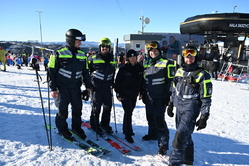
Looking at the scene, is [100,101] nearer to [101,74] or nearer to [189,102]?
[101,74]

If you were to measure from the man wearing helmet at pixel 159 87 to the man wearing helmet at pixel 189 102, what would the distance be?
454 millimetres

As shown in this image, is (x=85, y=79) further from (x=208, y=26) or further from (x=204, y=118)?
(x=208, y=26)

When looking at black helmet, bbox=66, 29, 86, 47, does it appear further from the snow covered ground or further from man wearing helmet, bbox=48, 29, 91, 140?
the snow covered ground

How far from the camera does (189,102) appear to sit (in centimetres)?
295

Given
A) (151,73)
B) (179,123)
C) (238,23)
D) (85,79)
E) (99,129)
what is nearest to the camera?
(179,123)

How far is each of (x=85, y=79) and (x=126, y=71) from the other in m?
0.90

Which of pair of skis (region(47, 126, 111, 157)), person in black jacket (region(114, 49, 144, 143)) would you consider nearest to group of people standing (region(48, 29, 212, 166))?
person in black jacket (region(114, 49, 144, 143))

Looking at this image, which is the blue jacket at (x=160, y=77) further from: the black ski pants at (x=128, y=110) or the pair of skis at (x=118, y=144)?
the pair of skis at (x=118, y=144)

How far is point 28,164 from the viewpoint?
9.49ft

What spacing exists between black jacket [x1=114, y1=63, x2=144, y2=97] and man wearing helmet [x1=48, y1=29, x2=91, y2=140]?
31.3 inches

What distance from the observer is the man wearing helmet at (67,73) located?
3.54 m

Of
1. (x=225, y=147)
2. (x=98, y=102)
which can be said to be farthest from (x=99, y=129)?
(x=225, y=147)

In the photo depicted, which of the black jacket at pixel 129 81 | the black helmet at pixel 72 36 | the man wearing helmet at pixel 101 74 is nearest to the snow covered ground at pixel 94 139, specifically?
the man wearing helmet at pixel 101 74

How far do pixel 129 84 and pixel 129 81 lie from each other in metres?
0.06
